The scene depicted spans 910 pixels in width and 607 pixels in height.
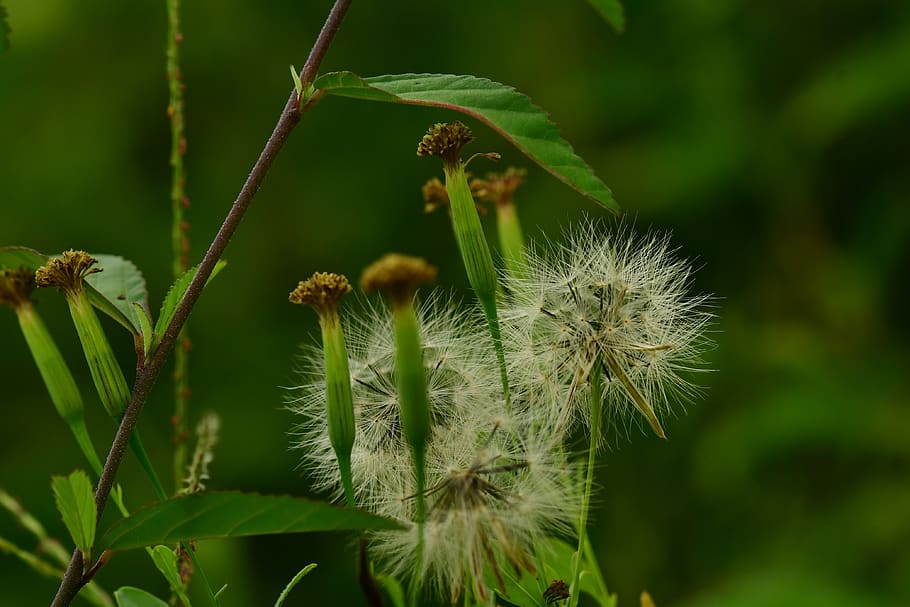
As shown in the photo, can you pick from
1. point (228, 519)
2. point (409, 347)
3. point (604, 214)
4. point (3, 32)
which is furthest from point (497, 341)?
point (604, 214)

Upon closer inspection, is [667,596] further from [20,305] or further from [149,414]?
[20,305]

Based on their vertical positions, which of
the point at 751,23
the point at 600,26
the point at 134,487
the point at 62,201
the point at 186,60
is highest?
the point at 186,60

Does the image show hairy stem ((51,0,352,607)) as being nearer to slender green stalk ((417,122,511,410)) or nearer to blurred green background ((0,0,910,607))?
slender green stalk ((417,122,511,410))

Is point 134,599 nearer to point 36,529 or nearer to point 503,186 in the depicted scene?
point 36,529

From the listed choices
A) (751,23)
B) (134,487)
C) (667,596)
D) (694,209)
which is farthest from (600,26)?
(134,487)

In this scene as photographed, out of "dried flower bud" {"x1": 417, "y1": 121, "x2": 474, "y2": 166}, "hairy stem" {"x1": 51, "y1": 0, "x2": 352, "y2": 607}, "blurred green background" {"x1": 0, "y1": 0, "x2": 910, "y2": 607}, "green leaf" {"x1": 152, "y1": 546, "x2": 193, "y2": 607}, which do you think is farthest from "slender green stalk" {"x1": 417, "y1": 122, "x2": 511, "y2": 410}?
"blurred green background" {"x1": 0, "y1": 0, "x2": 910, "y2": 607}

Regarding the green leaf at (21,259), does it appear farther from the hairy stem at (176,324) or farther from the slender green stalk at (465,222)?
the slender green stalk at (465,222)

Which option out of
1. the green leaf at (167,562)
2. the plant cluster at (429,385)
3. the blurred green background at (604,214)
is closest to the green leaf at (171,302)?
the plant cluster at (429,385)
